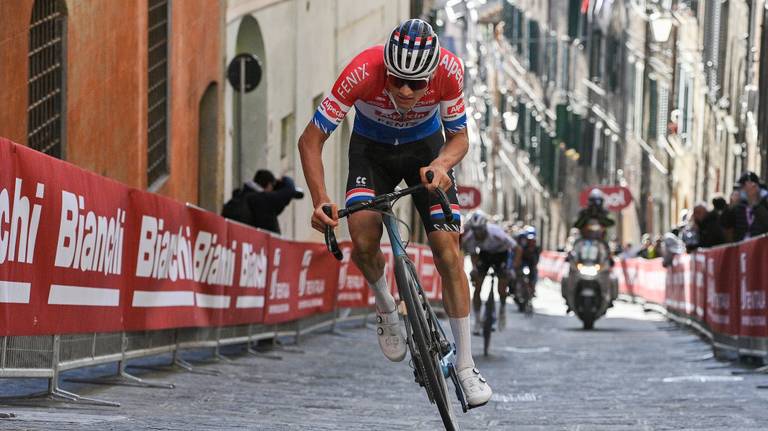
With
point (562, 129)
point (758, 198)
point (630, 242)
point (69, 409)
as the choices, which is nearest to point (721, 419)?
point (69, 409)

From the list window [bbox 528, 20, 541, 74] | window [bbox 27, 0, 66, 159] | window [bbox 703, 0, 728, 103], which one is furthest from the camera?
window [bbox 528, 20, 541, 74]

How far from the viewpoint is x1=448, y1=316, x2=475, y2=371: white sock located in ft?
25.8

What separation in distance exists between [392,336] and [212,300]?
5.85m

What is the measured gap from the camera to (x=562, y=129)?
69500mm

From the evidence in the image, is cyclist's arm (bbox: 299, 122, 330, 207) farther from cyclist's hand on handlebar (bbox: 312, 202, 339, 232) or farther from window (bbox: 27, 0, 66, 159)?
window (bbox: 27, 0, 66, 159)

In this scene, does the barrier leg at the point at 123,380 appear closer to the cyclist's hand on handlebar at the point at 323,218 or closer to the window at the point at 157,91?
the cyclist's hand on handlebar at the point at 323,218

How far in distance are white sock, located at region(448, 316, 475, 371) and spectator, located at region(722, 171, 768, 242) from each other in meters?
10.1

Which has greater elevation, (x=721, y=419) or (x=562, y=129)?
(x=562, y=129)

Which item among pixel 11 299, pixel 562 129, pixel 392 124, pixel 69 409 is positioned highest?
pixel 562 129

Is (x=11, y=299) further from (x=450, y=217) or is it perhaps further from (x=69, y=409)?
(x=450, y=217)

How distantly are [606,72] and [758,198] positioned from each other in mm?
44279

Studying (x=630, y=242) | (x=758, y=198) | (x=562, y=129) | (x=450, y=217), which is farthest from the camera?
(x=562, y=129)

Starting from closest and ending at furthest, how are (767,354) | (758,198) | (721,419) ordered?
(721,419) < (767,354) < (758,198)

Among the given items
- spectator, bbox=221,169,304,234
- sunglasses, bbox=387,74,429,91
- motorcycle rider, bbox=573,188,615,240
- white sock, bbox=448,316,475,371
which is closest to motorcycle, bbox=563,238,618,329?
motorcycle rider, bbox=573,188,615,240
